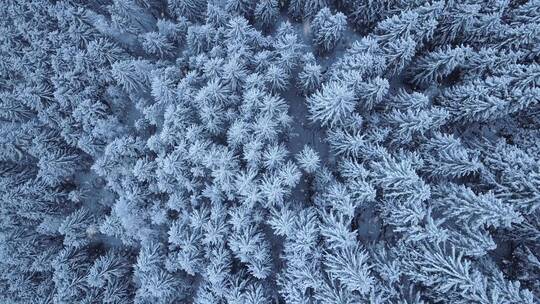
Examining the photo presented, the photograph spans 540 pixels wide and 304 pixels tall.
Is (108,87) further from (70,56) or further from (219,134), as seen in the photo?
(219,134)

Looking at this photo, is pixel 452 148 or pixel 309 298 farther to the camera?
pixel 452 148

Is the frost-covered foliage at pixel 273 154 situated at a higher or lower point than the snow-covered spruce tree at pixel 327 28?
lower

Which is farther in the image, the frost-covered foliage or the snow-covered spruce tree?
the snow-covered spruce tree

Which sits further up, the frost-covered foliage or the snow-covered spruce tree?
the snow-covered spruce tree

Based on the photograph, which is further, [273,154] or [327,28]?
[327,28]

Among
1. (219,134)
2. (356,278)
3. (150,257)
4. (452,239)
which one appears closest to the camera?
(356,278)

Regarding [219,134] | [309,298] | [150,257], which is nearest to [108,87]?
[219,134]

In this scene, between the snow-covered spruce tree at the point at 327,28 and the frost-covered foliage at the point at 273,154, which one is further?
the snow-covered spruce tree at the point at 327,28

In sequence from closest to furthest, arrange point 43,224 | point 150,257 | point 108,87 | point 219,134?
point 150,257 < point 219,134 < point 43,224 < point 108,87
